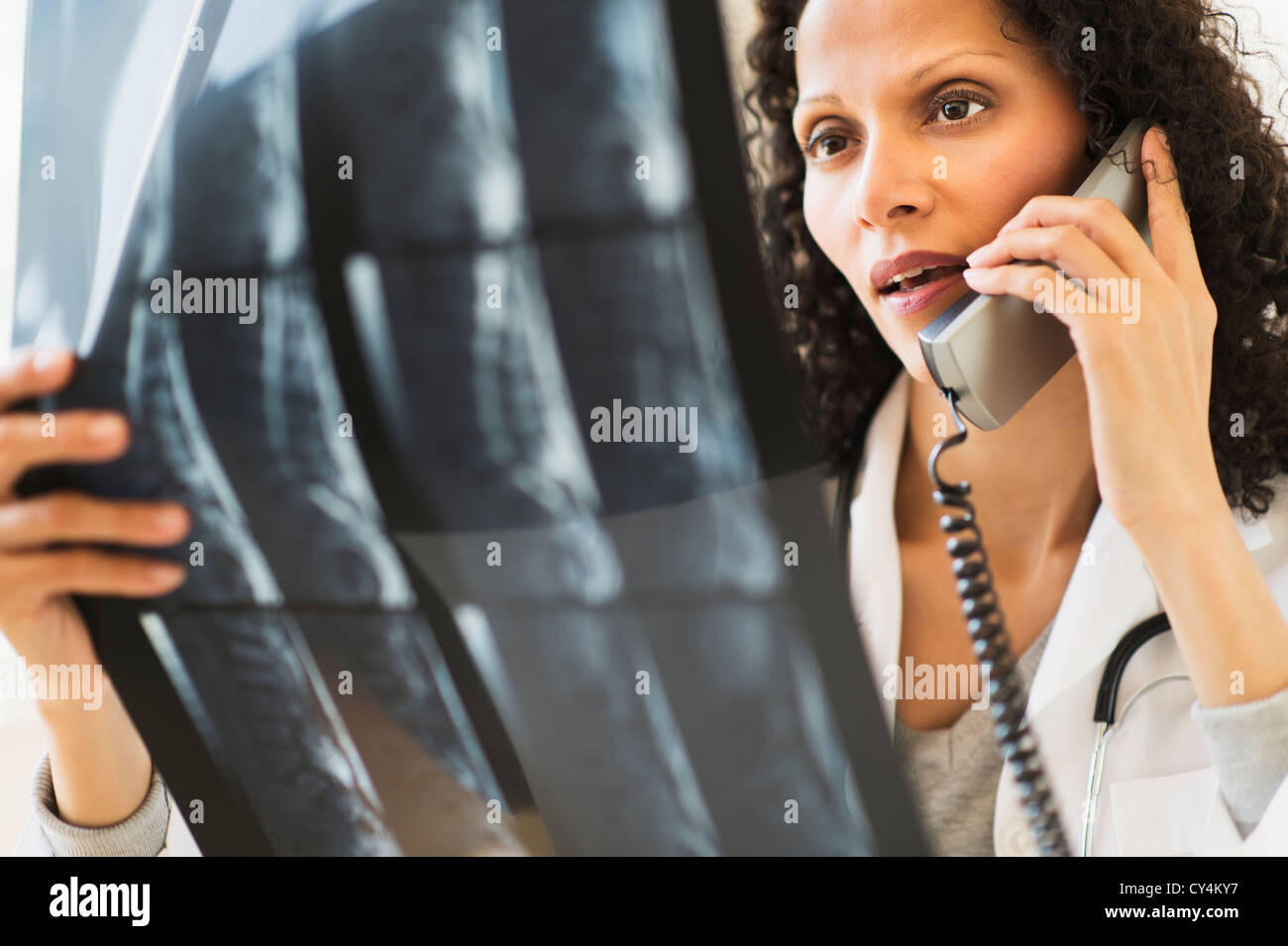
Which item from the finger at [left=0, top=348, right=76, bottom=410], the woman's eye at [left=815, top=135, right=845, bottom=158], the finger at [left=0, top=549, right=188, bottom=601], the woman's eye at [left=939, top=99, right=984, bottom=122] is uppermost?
the woman's eye at [left=815, top=135, right=845, bottom=158]

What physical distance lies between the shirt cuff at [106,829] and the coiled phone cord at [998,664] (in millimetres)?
688

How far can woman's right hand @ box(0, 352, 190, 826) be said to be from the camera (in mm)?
803

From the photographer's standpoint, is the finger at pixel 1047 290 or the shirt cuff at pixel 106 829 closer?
the finger at pixel 1047 290

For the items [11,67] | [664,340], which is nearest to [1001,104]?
[664,340]

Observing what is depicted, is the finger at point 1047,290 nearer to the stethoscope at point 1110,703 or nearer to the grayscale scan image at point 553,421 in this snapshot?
the grayscale scan image at point 553,421

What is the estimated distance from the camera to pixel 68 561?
32.0 inches

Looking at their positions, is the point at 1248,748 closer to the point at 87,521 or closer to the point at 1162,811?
the point at 1162,811

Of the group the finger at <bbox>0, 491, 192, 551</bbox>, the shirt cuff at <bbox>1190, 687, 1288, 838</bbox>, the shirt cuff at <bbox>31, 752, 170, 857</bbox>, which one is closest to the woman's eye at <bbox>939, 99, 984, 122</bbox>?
the shirt cuff at <bbox>1190, 687, 1288, 838</bbox>

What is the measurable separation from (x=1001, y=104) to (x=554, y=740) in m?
0.62

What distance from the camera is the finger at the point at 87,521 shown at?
0.80 metres

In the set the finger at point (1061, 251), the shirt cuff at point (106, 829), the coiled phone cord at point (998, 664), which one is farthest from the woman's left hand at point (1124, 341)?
the shirt cuff at point (106, 829)

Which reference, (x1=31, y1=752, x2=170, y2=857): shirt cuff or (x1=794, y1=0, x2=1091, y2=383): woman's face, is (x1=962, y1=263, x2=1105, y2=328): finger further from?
(x1=31, y1=752, x2=170, y2=857): shirt cuff

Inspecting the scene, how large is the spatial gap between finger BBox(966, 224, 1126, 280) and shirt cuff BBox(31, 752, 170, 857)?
2.65 ft

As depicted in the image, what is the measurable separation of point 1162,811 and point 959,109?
Result: 553 mm
